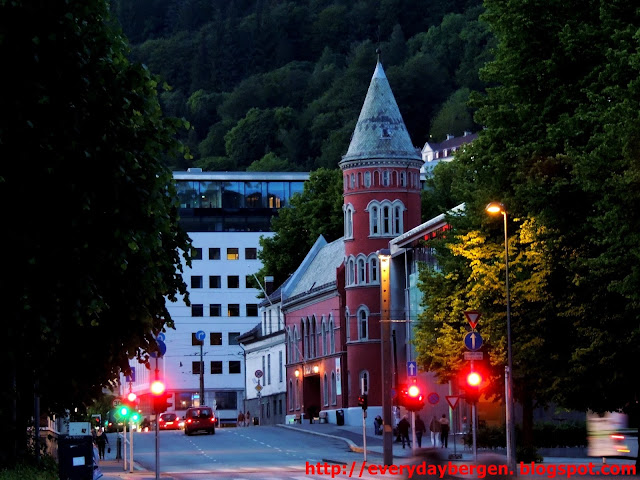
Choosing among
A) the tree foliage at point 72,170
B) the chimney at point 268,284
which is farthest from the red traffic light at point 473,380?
the chimney at point 268,284

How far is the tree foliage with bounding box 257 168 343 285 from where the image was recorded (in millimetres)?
104688

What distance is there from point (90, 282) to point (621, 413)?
898 inches

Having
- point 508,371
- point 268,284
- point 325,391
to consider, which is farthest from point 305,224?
point 508,371

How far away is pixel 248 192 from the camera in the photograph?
14912 cm

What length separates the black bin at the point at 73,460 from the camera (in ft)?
102

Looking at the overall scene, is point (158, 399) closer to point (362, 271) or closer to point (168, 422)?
point (362, 271)

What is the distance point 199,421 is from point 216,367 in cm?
6352

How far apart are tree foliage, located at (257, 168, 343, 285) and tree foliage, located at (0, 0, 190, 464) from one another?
75.6 metres

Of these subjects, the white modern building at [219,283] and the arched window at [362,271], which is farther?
the white modern building at [219,283]

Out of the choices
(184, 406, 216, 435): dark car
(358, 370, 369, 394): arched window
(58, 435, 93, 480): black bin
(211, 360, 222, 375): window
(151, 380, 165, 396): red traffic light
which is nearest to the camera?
(58, 435, 93, 480): black bin

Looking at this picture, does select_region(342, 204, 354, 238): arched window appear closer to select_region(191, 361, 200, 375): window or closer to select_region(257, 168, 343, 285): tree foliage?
select_region(257, 168, 343, 285): tree foliage

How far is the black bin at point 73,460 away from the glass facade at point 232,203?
380ft

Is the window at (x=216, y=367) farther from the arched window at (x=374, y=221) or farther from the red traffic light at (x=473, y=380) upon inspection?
the red traffic light at (x=473, y=380)

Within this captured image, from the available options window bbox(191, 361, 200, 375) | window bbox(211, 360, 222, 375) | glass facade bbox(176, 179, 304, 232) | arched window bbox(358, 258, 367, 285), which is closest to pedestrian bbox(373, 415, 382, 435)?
arched window bbox(358, 258, 367, 285)
